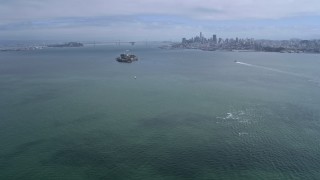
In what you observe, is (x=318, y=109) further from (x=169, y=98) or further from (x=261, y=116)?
(x=169, y=98)

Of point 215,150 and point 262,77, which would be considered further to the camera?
point 262,77

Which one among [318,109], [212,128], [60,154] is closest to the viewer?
[60,154]

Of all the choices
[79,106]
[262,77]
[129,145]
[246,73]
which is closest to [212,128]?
[129,145]

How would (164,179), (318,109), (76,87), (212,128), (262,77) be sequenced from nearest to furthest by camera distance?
(164,179) → (212,128) → (318,109) → (76,87) → (262,77)

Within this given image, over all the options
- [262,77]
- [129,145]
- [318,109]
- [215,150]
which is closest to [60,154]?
[129,145]

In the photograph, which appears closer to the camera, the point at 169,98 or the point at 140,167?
the point at 140,167

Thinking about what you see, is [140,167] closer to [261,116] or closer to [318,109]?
[261,116]
